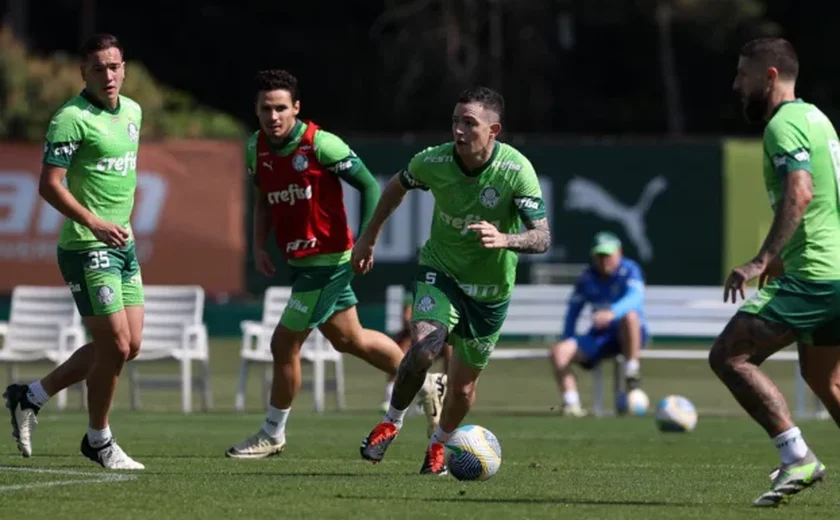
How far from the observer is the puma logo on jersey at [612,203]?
27562 millimetres

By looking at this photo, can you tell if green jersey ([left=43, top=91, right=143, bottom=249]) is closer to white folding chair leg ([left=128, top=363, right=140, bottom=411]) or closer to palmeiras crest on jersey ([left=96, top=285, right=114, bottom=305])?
palmeiras crest on jersey ([left=96, top=285, right=114, bottom=305])

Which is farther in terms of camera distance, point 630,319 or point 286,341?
point 630,319

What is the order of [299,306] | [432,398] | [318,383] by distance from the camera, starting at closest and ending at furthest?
[299,306] → [432,398] → [318,383]

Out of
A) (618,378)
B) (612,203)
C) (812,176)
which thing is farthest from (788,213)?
(612,203)

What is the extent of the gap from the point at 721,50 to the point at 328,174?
37396mm

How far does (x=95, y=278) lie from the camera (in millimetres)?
10016

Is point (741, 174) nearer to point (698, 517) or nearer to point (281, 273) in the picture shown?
point (281, 273)

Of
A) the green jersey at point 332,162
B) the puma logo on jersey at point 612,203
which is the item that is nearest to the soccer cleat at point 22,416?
the green jersey at point 332,162

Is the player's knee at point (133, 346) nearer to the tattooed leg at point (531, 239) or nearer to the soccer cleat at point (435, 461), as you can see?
the soccer cleat at point (435, 461)

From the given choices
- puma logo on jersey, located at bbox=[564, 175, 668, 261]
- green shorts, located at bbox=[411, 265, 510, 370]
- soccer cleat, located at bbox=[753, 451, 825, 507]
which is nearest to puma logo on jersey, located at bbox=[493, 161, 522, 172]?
green shorts, located at bbox=[411, 265, 510, 370]

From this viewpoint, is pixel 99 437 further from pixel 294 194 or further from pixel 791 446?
pixel 791 446

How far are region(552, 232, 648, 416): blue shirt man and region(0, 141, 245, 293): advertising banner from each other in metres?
10.5

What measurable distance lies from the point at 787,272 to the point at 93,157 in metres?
3.88

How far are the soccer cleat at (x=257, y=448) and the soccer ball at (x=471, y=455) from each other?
190 cm
